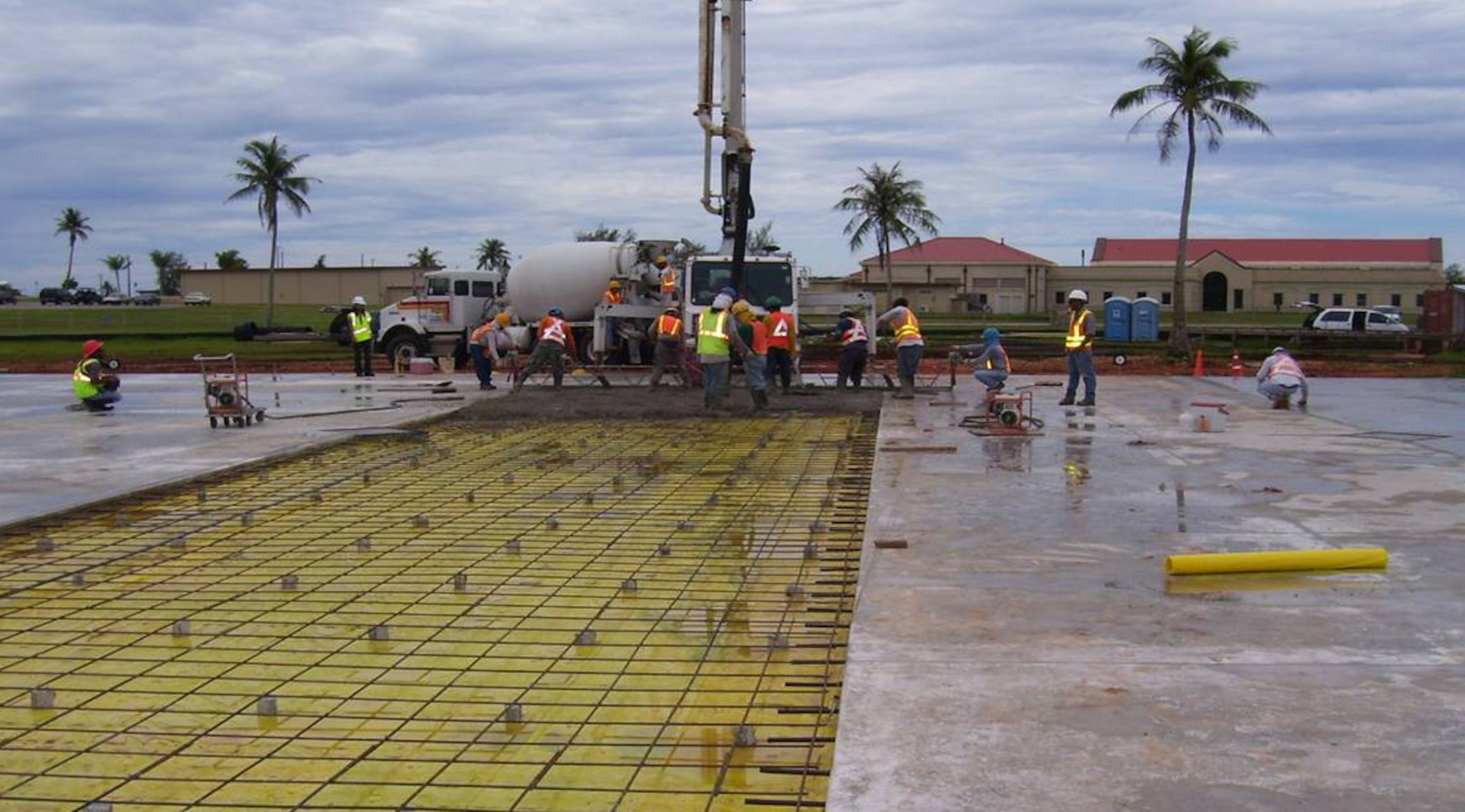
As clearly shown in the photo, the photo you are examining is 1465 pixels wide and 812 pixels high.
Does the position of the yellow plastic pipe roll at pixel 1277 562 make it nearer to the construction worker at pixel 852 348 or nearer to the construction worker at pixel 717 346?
the construction worker at pixel 717 346

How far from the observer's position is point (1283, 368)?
56.1 feet

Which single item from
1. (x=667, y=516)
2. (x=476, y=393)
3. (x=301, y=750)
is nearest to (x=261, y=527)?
(x=667, y=516)

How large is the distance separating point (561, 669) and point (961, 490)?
4815mm

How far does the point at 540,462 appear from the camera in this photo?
12242 mm

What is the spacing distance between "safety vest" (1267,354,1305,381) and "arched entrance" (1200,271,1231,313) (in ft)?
218

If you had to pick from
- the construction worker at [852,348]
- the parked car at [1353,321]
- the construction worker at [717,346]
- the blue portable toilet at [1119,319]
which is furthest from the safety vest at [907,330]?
the parked car at [1353,321]

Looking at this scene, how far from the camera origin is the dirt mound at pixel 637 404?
639 inches

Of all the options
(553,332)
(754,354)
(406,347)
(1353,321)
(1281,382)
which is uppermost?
(1353,321)

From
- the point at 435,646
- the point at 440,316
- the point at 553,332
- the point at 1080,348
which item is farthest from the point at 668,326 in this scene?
the point at 435,646

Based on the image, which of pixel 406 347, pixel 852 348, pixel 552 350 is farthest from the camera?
pixel 406 347

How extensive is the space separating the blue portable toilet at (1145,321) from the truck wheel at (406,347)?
20.0 m

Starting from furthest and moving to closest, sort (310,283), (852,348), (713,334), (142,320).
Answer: (310,283) < (142,320) < (852,348) < (713,334)

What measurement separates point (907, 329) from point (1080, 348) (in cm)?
213

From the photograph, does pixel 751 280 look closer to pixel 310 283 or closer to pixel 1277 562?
pixel 1277 562
